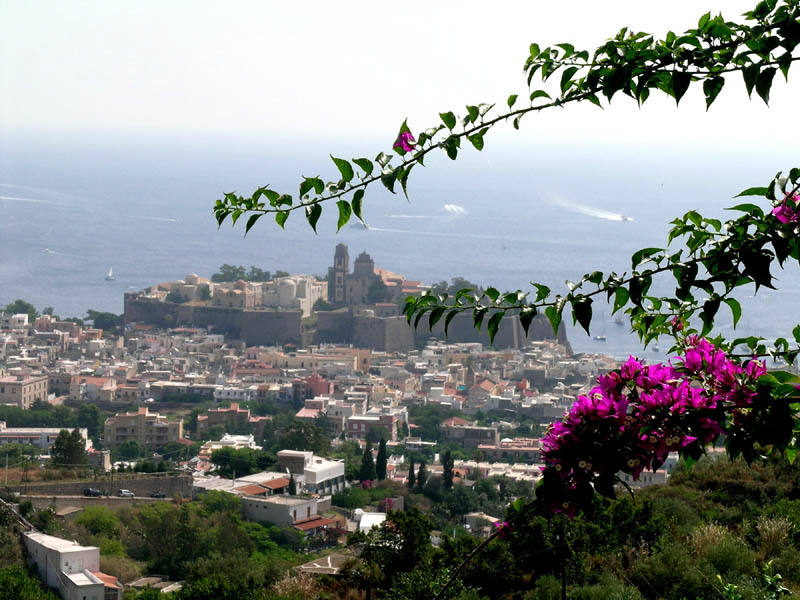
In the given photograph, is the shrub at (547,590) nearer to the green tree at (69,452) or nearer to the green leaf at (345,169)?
the green leaf at (345,169)

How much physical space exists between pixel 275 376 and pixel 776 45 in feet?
61.5

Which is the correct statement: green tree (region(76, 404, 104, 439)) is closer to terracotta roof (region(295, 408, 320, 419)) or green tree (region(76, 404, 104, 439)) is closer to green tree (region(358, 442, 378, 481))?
terracotta roof (region(295, 408, 320, 419))

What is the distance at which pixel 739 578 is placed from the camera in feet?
6.17

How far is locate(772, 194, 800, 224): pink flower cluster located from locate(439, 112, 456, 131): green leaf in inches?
8.6

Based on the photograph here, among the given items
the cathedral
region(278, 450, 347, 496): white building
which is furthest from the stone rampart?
the cathedral

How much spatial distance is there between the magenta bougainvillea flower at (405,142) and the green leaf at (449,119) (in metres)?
0.03

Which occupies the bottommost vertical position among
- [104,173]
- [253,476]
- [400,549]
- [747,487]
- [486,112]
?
[253,476]

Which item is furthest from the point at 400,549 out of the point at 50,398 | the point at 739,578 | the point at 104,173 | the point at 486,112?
the point at 104,173

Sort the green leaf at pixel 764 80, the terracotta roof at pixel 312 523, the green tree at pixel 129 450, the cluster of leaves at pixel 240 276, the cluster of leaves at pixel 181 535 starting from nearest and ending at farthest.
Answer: the green leaf at pixel 764 80, the cluster of leaves at pixel 181 535, the terracotta roof at pixel 312 523, the green tree at pixel 129 450, the cluster of leaves at pixel 240 276

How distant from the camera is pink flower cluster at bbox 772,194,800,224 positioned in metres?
0.67

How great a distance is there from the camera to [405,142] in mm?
750

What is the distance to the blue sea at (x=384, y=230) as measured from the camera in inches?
1100

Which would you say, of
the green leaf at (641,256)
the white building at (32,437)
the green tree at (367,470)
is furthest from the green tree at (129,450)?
the green leaf at (641,256)

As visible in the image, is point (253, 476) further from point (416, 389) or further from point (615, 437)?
point (615, 437)
